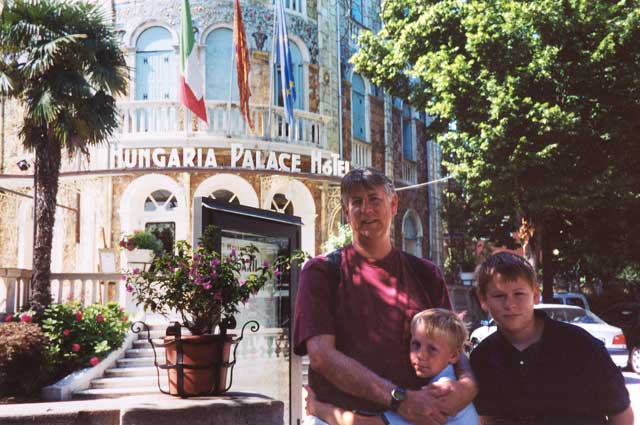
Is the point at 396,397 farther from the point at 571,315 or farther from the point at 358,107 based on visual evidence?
the point at 358,107

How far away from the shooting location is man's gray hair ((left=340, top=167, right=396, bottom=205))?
2.69 meters

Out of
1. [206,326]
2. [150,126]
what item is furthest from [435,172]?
[206,326]

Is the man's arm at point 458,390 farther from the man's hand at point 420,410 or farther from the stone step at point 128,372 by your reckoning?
the stone step at point 128,372

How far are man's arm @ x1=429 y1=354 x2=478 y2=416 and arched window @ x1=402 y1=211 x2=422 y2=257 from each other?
20.6 m

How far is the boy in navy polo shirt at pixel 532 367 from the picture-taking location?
8.42 feet

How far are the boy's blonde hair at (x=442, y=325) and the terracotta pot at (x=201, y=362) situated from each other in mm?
3124

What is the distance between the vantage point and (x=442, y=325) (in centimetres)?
246

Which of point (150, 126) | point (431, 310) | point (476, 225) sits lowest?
point (431, 310)

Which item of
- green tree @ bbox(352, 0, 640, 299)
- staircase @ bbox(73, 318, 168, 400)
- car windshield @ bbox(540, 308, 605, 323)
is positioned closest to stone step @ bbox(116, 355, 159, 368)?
staircase @ bbox(73, 318, 168, 400)

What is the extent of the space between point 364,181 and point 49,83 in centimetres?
1103

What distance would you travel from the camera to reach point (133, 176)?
16625 millimetres

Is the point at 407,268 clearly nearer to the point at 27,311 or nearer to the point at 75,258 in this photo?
→ the point at 27,311

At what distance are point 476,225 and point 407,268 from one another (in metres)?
20.5

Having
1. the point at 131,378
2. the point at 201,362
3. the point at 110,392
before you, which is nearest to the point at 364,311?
the point at 201,362
